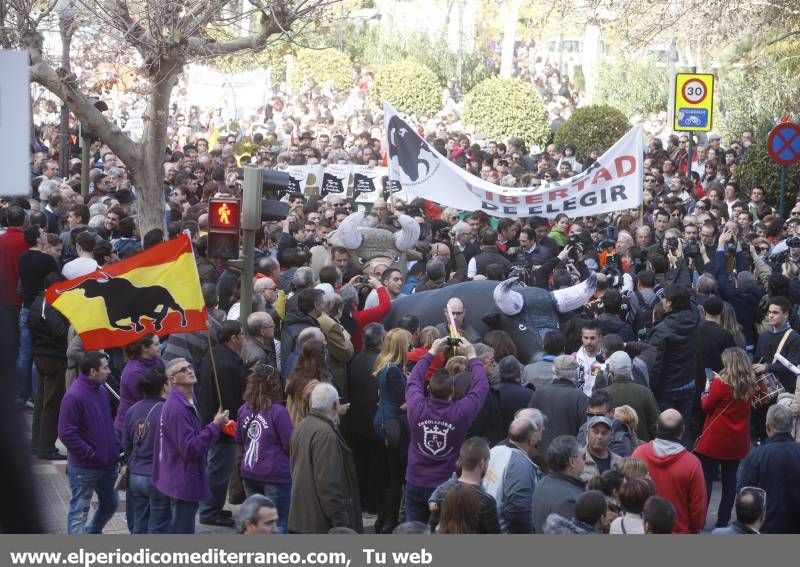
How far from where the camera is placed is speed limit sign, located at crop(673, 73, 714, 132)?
18750mm

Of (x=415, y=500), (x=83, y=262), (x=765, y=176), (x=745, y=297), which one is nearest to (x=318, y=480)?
(x=415, y=500)

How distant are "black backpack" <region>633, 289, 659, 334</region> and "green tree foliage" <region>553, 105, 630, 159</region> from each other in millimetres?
14503

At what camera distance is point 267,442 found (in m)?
8.25

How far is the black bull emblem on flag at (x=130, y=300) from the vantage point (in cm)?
902

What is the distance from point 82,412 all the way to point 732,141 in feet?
67.8

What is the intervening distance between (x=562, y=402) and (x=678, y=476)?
115 cm

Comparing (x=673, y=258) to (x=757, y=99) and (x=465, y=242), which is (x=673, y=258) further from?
(x=757, y=99)

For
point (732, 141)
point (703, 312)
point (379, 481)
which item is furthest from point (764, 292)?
point (732, 141)

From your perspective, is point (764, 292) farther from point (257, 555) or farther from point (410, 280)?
point (257, 555)

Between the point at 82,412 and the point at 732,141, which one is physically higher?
the point at 732,141

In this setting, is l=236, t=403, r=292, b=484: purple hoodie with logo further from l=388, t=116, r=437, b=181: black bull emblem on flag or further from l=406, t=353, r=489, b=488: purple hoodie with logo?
l=388, t=116, r=437, b=181: black bull emblem on flag

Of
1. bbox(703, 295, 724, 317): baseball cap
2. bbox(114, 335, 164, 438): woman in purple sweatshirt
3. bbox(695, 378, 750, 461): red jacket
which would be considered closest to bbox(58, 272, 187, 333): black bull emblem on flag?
bbox(114, 335, 164, 438): woman in purple sweatshirt

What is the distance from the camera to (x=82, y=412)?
827 centimetres

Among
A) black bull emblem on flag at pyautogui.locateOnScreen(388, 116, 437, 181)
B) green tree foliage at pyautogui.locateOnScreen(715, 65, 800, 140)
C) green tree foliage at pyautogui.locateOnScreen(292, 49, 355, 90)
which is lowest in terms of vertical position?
black bull emblem on flag at pyautogui.locateOnScreen(388, 116, 437, 181)
